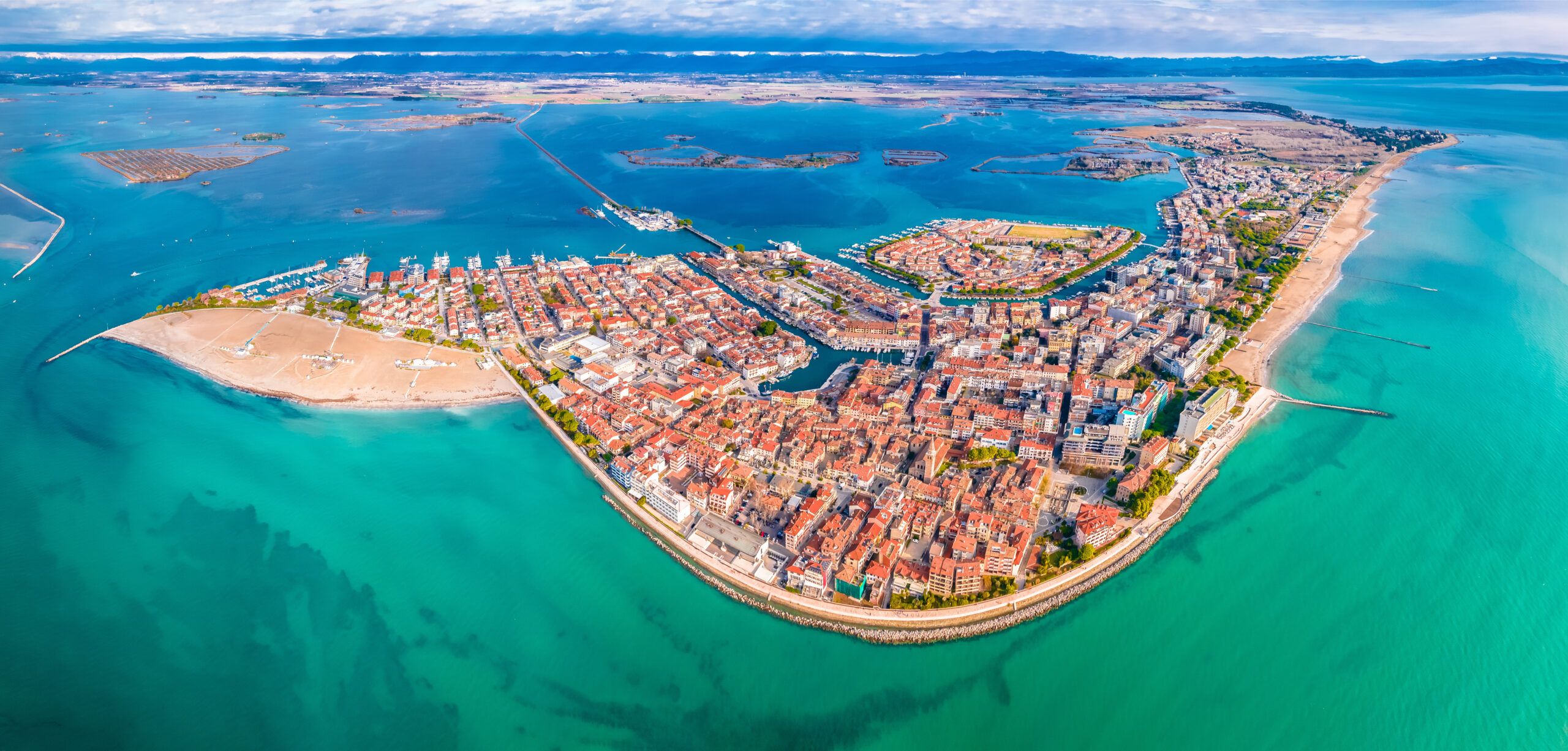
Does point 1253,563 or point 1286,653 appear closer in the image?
point 1286,653

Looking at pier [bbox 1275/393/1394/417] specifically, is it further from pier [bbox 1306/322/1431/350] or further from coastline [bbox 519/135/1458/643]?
pier [bbox 1306/322/1431/350]

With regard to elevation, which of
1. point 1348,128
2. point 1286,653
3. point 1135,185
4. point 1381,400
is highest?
point 1348,128

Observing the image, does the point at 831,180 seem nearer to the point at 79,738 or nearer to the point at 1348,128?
the point at 79,738

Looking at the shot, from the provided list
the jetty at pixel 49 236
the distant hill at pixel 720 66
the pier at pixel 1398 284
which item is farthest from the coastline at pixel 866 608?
the distant hill at pixel 720 66

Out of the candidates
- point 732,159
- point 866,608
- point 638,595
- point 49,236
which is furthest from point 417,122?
point 866,608

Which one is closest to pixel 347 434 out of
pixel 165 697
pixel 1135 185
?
pixel 165 697

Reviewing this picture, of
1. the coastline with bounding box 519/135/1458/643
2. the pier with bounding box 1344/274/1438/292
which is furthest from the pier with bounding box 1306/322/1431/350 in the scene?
the pier with bounding box 1344/274/1438/292

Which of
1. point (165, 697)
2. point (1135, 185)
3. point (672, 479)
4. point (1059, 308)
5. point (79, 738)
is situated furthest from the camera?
point (1135, 185)

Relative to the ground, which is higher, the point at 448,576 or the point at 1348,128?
the point at 1348,128
